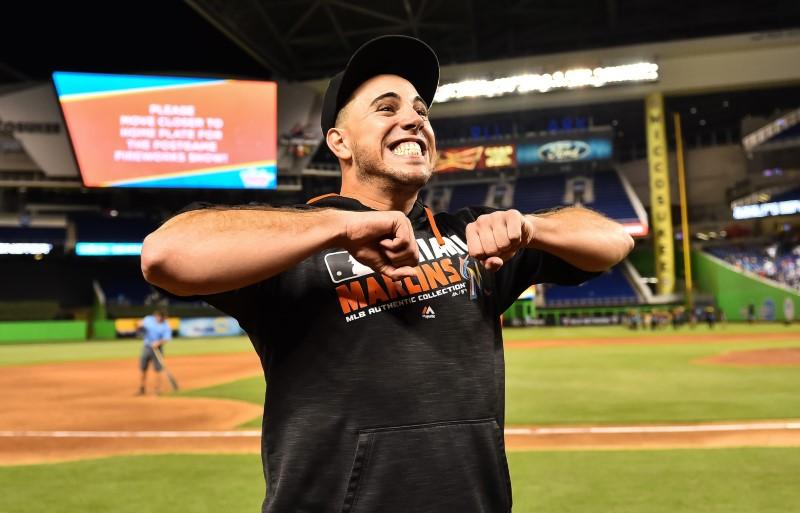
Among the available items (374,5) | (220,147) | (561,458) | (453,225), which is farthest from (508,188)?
(453,225)

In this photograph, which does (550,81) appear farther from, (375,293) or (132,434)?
(375,293)

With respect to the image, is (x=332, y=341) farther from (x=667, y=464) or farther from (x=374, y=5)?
(x=374, y=5)

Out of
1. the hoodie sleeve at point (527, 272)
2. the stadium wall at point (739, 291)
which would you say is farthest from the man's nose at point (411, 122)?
the stadium wall at point (739, 291)

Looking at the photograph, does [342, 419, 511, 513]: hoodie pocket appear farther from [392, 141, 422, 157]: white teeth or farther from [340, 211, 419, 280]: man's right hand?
[392, 141, 422, 157]: white teeth

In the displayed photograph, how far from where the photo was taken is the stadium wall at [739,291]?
1489 inches

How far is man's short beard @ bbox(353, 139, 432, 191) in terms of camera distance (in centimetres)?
216

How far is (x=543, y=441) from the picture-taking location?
7.56 metres

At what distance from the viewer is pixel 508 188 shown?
5109cm

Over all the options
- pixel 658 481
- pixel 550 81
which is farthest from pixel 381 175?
pixel 550 81

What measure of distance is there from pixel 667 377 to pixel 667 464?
25.5ft

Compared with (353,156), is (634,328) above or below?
below

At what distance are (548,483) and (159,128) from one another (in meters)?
36.9

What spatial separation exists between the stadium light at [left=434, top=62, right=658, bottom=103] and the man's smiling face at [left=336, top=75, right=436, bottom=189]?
41.2 meters

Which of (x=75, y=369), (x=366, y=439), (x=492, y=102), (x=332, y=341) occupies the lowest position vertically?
(x=75, y=369)
